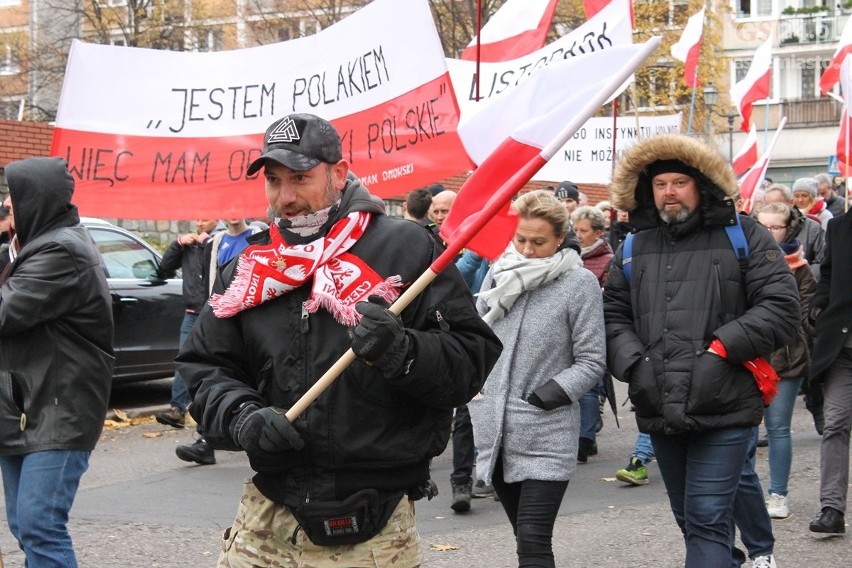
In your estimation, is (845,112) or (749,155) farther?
(749,155)

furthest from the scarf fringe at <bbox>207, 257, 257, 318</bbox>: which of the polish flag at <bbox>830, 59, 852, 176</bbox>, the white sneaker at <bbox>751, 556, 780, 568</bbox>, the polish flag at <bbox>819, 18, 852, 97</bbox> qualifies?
the polish flag at <bbox>819, 18, 852, 97</bbox>

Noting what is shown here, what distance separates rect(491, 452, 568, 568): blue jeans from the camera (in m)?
4.89

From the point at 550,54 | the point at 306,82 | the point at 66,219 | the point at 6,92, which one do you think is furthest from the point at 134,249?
the point at 6,92

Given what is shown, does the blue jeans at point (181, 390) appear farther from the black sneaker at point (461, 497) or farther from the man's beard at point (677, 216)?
the man's beard at point (677, 216)

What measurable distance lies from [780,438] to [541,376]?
7.40 feet

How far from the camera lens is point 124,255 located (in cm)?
1202

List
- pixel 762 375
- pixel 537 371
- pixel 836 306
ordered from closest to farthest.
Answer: pixel 762 375 → pixel 537 371 → pixel 836 306

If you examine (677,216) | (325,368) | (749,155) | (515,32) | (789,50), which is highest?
(789,50)

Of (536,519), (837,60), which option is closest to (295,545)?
(536,519)

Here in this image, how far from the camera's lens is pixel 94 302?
4.80 m

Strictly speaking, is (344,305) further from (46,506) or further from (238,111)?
(238,111)

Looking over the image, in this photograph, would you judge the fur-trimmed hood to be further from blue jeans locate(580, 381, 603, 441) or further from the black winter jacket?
blue jeans locate(580, 381, 603, 441)

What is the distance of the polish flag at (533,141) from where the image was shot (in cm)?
Result: 363

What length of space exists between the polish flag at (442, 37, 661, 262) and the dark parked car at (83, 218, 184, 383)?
7.87 metres
